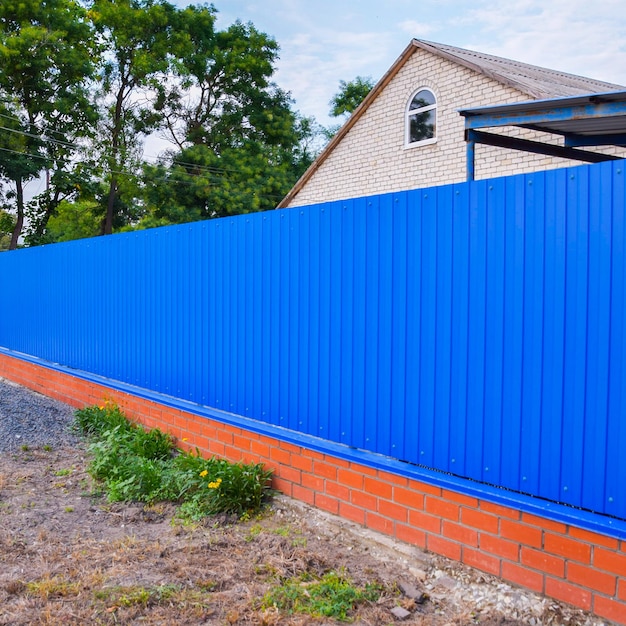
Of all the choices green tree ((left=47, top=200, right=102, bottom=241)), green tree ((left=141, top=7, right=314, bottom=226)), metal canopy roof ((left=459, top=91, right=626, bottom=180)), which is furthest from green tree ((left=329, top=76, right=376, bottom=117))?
metal canopy roof ((left=459, top=91, right=626, bottom=180))

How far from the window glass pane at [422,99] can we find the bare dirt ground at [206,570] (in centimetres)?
1034

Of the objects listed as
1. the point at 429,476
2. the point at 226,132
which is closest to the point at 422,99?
the point at 429,476

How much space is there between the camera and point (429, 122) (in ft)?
42.9

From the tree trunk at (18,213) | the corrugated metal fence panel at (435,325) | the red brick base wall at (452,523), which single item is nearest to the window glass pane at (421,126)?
the corrugated metal fence panel at (435,325)

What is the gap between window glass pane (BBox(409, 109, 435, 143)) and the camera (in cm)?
1302

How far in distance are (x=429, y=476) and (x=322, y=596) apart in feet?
2.80

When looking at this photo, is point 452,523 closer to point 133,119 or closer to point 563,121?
point 563,121

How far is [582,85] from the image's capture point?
13.0 metres

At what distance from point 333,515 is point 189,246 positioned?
2.73 metres

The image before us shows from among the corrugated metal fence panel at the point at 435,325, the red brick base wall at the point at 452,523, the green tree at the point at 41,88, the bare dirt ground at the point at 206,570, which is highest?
the green tree at the point at 41,88

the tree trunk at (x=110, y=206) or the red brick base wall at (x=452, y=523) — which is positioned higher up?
the tree trunk at (x=110, y=206)

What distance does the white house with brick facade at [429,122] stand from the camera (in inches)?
438

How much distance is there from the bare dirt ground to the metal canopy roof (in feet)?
11.7

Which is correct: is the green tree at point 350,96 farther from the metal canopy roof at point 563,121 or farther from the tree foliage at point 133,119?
the metal canopy roof at point 563,121
